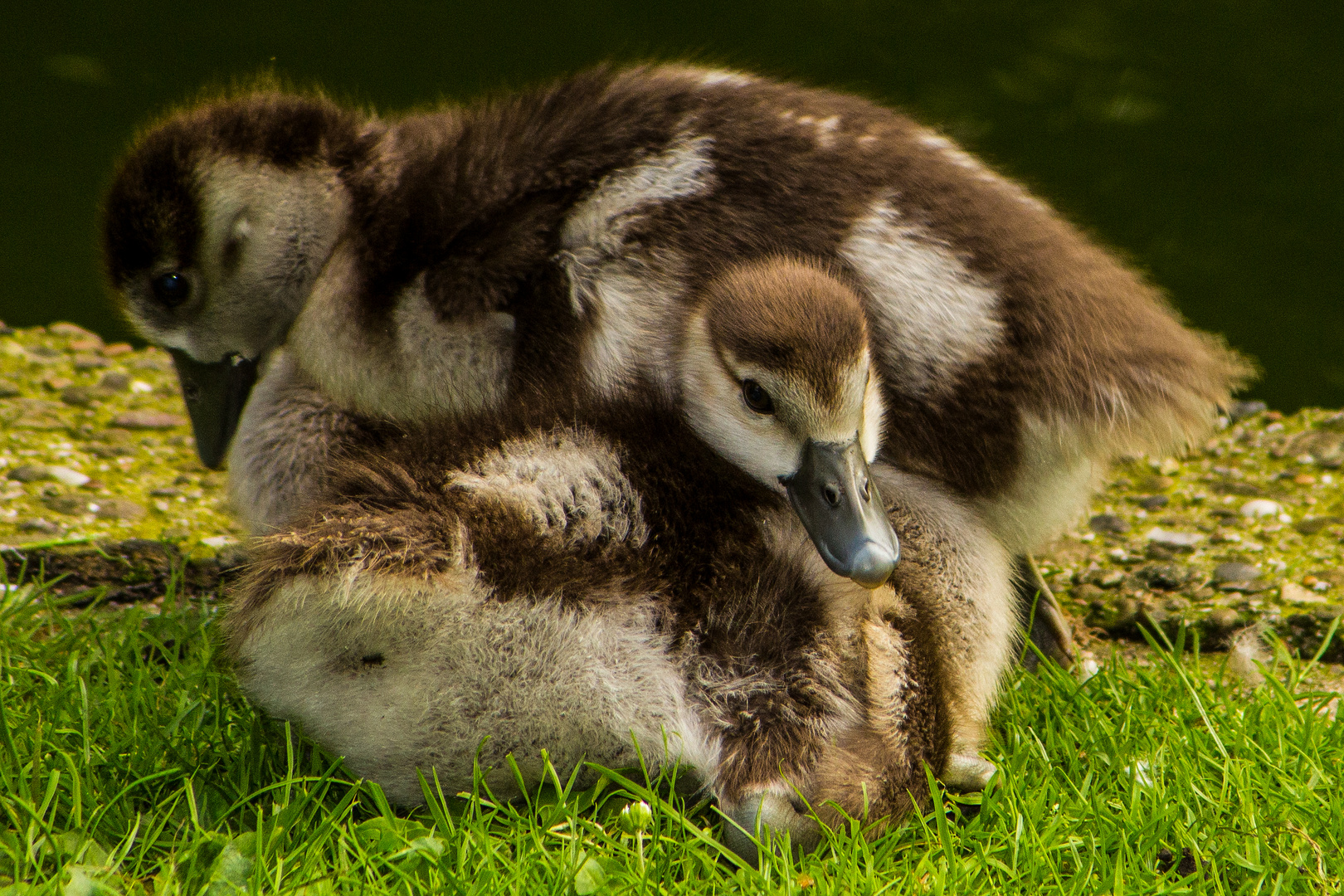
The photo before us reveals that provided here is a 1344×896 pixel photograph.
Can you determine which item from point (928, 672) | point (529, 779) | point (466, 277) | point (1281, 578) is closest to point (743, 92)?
point (466, 277)

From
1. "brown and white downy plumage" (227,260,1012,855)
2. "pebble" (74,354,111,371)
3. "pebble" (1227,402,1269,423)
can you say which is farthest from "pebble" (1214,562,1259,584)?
"pebble" (74,354,111,371)

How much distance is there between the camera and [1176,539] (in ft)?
10.3

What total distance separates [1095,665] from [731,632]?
3.22ft

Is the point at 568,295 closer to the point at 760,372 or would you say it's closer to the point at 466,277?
the point at 466,277

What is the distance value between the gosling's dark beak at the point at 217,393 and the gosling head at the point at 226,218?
0.04 meters

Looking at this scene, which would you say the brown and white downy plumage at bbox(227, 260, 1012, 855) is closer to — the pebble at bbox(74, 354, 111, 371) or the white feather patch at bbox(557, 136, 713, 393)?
the white feather patch at bbox(557, 136, 713, 393)

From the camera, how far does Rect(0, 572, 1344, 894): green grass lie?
6.04 feet

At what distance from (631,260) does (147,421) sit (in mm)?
1932

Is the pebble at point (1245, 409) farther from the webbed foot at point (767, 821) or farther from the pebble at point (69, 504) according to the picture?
the pebble at point (69, 504)

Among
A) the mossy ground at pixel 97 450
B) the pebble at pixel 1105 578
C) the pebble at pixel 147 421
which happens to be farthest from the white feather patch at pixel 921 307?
the pebble at pixel 147 421

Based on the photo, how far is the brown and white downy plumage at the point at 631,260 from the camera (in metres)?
2.15

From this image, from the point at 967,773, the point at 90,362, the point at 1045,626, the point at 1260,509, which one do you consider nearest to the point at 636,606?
the point at 967,773

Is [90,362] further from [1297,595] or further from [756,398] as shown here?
[1297,595]

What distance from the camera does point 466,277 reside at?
2.37 metres
